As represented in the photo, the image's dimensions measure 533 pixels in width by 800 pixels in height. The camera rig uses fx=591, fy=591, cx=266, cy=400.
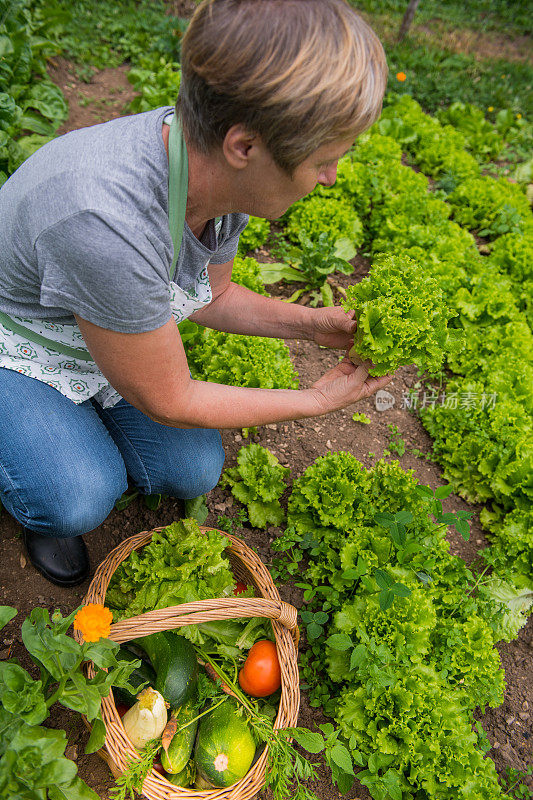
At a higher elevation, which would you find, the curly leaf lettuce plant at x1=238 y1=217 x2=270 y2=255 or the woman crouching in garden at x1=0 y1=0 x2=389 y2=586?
the woman crouching in garden at x1=0 y1=0 x2=389 y2=586

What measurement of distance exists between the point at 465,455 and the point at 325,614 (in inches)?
53.5

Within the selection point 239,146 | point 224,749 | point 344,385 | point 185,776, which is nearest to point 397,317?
point 344,385

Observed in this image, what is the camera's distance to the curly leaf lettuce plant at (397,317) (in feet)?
7.10

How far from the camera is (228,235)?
84.4 inches

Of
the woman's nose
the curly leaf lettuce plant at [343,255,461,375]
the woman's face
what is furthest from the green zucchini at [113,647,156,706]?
the woman's nose

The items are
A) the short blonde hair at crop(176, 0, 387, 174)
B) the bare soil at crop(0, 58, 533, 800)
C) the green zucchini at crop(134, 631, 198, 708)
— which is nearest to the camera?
the short blonde hair at crop(176, 0, 387, 174)

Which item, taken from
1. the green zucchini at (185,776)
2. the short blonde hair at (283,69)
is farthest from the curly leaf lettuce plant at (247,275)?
the green zucchini at (185,776)

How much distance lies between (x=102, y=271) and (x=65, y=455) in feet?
2.69

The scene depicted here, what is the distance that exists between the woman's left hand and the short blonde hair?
990 millimetres

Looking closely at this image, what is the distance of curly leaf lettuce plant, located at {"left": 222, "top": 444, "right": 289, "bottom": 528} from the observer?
2.87 m

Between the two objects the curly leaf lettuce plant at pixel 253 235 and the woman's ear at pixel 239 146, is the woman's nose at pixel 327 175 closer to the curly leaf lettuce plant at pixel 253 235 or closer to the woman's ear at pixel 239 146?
the woman's ear at pixel 239 146

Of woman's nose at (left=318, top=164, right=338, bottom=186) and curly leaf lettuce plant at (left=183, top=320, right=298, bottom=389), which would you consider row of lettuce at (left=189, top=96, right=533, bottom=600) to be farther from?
woman's nose at (left=318, top=164, right=338, bottom=186)

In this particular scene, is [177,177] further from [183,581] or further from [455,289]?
[455,289]

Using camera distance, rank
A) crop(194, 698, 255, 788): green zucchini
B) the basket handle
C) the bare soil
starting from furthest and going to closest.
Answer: the bare soil < crop(194, 698, 255, 788): green zucchini < the basket handle
